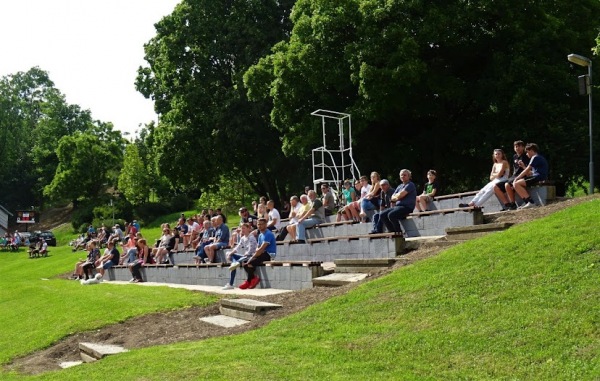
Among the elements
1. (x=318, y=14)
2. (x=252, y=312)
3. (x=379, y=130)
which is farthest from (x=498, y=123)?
(x=252, y=312)

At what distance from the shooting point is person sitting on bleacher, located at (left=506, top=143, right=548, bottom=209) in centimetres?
1472

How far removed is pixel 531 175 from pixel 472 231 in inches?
78.0

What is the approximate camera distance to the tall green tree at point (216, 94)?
38688 mm

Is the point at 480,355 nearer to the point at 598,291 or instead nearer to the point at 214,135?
the point at 598,291

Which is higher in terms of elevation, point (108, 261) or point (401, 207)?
point (401, 207)

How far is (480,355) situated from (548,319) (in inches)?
38.0

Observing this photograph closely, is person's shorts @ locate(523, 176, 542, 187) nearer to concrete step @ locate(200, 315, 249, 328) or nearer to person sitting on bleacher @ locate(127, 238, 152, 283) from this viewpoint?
concrete step @ locate(200, 315, 249, 328)

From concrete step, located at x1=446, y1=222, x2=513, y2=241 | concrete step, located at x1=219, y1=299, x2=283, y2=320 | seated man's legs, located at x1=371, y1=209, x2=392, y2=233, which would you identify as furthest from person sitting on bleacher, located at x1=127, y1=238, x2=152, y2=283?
concrete step, located at x1=446, y1=222, x2=513, y2=241

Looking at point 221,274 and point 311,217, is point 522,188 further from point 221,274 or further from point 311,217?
point 221,274

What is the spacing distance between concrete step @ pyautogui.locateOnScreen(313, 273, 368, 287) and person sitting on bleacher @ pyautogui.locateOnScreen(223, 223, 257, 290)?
137 inches

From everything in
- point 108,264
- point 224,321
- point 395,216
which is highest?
point 395,216

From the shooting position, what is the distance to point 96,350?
1165cm

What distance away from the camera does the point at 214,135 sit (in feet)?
130

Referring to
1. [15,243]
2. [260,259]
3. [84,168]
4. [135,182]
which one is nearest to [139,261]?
[260,259]
